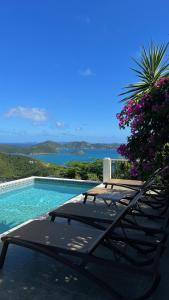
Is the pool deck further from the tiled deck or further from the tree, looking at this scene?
the tree

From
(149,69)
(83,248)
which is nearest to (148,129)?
(83,248)

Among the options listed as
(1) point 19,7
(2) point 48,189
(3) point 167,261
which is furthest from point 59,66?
(3) point 167,261

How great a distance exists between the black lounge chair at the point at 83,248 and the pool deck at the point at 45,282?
158 millimetres

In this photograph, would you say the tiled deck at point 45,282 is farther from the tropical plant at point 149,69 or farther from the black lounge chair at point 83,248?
the tropical plant at point 149,69

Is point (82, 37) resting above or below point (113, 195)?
above

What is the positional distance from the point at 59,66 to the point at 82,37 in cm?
1024

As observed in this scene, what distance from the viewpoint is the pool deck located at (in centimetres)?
305

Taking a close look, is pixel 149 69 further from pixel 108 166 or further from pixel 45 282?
pixel 45 282

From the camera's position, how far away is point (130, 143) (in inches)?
229

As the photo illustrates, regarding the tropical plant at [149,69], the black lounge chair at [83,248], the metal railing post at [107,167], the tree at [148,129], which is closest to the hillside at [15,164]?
the metal railing post at [107,167]

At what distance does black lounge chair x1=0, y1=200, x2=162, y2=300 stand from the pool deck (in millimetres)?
158

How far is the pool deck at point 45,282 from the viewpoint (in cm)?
305

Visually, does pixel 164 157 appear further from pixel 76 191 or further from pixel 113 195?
pixel 76 191

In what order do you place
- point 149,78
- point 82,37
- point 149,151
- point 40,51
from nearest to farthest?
point 149,151
point 149,78
point 82,37
point 40,51
